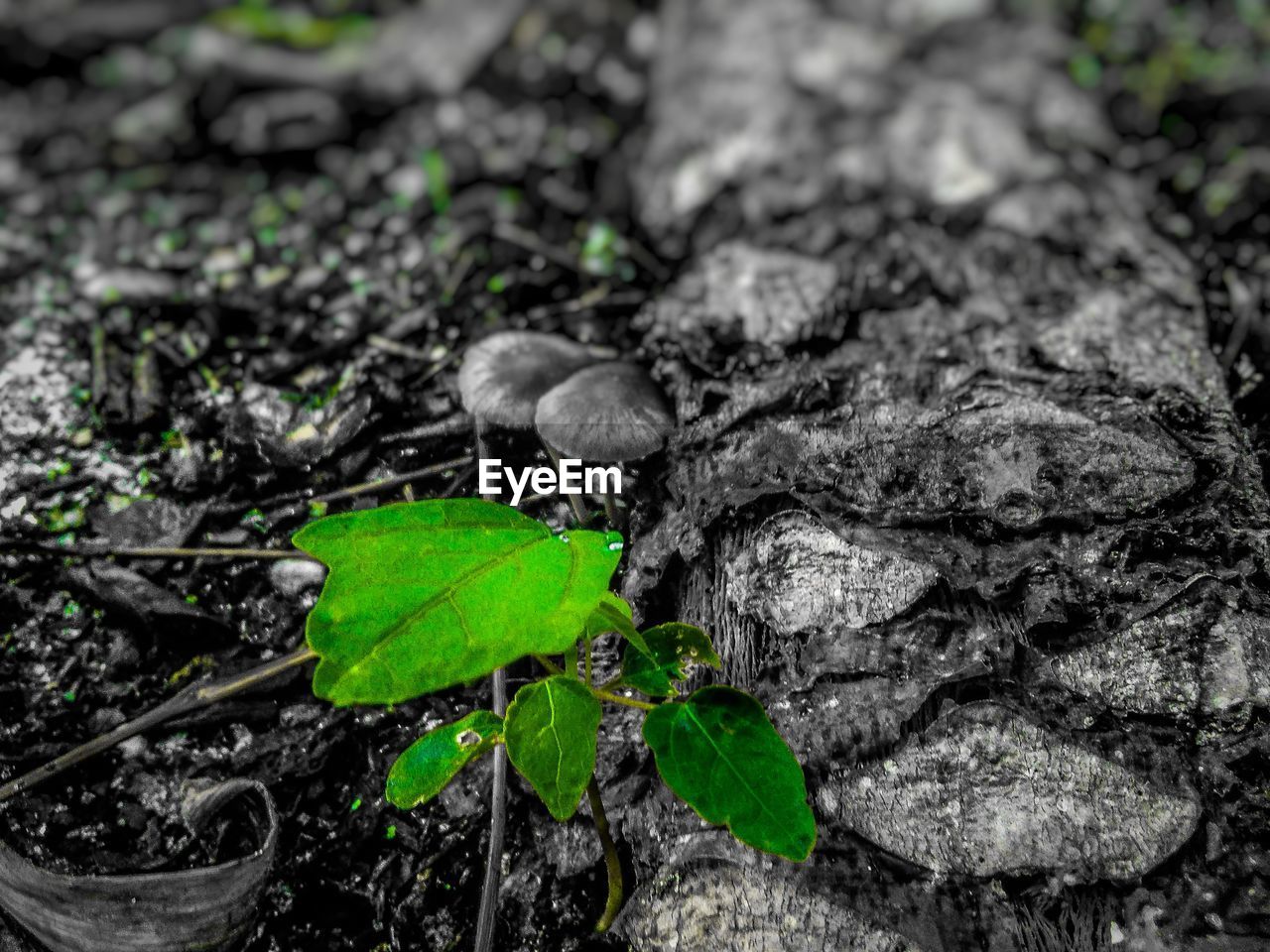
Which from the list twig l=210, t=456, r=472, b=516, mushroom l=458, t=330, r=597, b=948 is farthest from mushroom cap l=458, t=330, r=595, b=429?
twig l=210, t=456, r=472, b=516

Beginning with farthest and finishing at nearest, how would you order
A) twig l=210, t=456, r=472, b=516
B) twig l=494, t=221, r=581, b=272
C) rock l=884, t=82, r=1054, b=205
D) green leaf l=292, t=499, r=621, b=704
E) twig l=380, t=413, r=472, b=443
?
rock l=884, t=82, r=1054, b=205 < twig l=494, t=221, r=581, b=272 < twig l=380, t=413, r=472, b=443 < twig l=210, t=456, r=472, b=516 < green leaf l=292, t=499, r=621, b=704

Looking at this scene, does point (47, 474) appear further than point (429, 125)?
No

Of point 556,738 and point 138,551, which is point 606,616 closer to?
point 556,738

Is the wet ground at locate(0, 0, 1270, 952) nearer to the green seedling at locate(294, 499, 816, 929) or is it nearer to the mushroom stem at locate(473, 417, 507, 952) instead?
the mushroom stem at locate(473, 417, 507, 952)

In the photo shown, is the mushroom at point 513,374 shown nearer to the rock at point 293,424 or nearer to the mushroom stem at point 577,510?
the mushroom stem at point 577,510

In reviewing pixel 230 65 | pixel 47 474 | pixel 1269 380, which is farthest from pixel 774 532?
pixel 230 65

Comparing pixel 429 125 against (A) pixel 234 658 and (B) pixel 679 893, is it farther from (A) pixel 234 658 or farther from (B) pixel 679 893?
(B) pixel 679 893

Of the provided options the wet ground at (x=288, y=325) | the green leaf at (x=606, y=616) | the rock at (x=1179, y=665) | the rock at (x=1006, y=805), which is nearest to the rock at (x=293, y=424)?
the wet ground at (x=288, y=325)

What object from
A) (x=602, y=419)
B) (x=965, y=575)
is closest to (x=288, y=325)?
(x=602, y=419)
